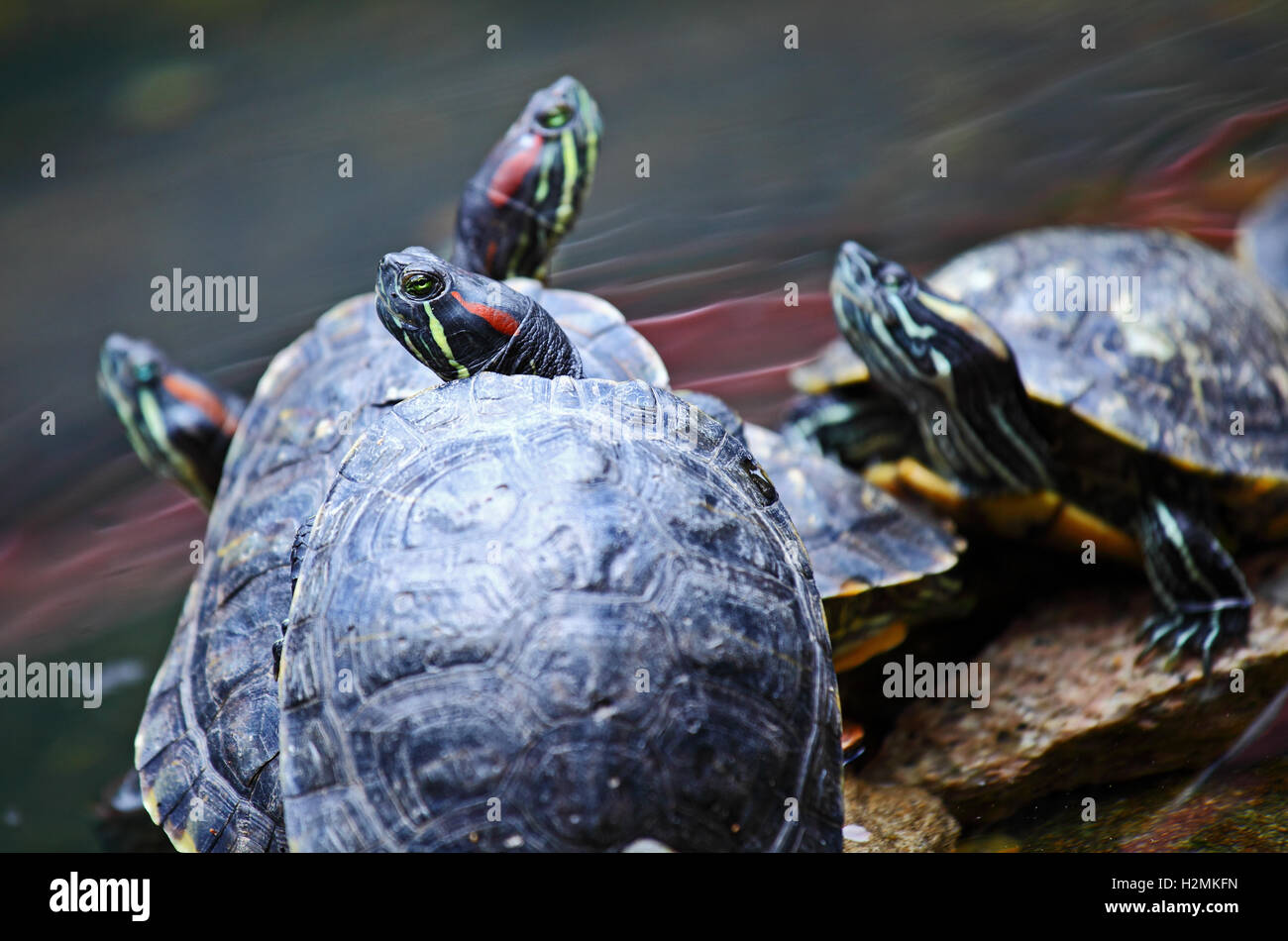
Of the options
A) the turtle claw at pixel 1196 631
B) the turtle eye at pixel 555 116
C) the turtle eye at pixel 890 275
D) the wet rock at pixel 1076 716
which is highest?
the turtle eye at pixel 555 116

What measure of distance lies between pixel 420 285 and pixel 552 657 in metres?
0.70

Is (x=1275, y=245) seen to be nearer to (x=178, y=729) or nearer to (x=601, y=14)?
(x=601, y=14)

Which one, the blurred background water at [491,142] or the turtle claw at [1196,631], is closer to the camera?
the turtle claw at [1196,631]

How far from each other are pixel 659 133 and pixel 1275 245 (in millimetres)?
2342

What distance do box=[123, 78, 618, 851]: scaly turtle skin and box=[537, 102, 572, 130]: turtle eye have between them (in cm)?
59

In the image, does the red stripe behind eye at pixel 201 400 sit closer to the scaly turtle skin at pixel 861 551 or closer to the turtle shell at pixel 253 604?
the turtle shell at pixel 253 604

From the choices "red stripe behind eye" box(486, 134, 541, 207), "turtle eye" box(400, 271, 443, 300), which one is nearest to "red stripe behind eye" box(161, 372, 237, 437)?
"red stripe behind eye" box(486, 134, 541, 207)

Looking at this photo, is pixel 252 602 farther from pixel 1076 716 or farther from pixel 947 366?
pixel 1076 716

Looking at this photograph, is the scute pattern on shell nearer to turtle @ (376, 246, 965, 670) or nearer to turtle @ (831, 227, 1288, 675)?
turtle @ (376, 246, 965, 670)

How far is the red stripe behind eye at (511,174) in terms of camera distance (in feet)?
8.26

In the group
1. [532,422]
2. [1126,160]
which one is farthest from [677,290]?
[532,422]

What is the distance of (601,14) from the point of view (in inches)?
177

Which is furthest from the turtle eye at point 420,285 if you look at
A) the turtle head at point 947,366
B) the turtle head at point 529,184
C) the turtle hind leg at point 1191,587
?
the turtle hind leg at point 1191,587

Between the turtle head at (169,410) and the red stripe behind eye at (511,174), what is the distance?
0.93 metres
